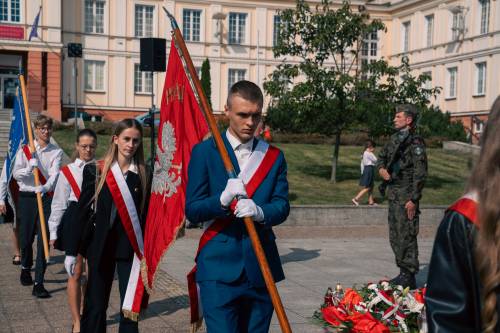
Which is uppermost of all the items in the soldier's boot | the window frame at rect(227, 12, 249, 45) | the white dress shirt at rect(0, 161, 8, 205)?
the window frame at rect(227, 12, 249, 45)

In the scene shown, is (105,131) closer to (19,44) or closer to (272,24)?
(19,44)

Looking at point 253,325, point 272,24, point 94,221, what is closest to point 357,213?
point 94,221

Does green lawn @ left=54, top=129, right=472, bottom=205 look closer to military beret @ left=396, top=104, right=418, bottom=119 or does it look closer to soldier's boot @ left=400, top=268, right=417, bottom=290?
military beret @ left=396, top=104, right=418, bottom=119

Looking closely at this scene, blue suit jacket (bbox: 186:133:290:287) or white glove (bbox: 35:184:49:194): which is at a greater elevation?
blue suit jacket (bbox: 186:133:290:287)

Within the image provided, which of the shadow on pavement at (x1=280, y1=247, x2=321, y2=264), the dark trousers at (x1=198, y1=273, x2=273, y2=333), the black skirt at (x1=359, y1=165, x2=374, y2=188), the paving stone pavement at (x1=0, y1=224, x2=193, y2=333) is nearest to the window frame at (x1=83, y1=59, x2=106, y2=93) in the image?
the black skirt at (x1=359, y1=165, x2=374, y2=188)

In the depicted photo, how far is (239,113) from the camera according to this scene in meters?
4.06

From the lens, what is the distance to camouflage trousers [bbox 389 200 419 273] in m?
8.93

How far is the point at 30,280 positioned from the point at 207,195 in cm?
563

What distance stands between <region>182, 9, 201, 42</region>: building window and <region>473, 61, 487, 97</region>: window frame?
59.1 ft

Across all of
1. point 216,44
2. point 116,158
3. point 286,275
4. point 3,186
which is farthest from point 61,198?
point 216,44

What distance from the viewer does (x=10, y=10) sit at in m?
42.4

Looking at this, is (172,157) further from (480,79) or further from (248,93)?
(480,79)

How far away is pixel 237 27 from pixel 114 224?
44866 millimetres

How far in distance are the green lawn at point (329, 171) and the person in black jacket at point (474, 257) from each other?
46.0 feet
